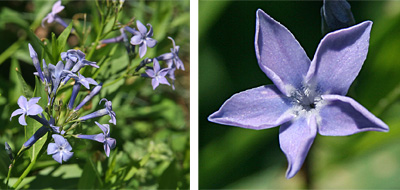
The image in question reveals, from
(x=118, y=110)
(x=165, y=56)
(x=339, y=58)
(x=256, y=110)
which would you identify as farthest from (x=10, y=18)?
(x=339, y=58)

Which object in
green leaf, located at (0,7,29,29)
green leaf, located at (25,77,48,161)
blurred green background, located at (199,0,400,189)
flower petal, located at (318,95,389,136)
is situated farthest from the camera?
green leaf, located at (0,7,29,29)

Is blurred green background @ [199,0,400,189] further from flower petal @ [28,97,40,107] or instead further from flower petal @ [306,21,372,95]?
flower petal @ [28,97,40,107]

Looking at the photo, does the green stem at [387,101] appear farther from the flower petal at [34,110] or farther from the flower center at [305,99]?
the flower petal at [34,110]

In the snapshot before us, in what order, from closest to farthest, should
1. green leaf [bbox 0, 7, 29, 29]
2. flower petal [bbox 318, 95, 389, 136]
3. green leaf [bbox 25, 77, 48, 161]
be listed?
1. flower petal [bbox 318, 95, 389, 136]
2. green leaf [bbox 25, 77, 48, 161]
3. green leaf [bbox 0, 7, 29, 29]

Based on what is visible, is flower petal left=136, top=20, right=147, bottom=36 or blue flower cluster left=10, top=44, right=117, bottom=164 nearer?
blue flower cluster left=10, top=44, right=117, bottom=164

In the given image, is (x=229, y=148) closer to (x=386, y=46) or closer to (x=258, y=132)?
(x=258, y=132)

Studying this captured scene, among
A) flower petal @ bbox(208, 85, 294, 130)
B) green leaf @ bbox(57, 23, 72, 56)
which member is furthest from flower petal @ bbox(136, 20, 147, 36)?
flower petal @ bbox(208, 85, 294, 130)
